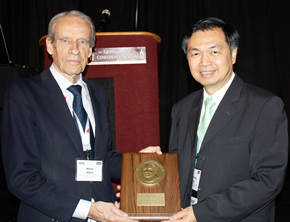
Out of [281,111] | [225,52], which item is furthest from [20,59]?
[281,111]

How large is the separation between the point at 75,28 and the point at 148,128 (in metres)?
1.06

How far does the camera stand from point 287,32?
4.61m

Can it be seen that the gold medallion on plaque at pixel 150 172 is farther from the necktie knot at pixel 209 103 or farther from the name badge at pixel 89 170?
the necktie knot at pixel 209 103

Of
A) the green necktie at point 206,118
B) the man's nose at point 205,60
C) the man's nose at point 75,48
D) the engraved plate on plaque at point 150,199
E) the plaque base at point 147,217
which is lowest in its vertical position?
the plaque base at point 147,217

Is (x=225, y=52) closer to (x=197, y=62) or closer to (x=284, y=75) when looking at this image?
(x=197, y=62)

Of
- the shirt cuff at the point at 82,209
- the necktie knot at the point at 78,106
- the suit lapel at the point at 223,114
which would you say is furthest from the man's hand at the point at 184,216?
the necktie knot at the point at 78,106

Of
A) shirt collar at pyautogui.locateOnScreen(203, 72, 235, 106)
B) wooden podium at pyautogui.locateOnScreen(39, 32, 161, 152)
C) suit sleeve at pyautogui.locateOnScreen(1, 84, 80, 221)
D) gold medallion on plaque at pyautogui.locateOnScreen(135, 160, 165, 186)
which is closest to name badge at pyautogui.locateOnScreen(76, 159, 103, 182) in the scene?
suit sleeve at pyautogui.locateOnScreen(1, 84, 80, 221)

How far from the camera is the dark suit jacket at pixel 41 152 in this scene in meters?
1.58

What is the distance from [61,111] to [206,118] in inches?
37.5

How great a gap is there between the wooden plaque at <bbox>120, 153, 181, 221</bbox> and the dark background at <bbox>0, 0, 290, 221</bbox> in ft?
9.33

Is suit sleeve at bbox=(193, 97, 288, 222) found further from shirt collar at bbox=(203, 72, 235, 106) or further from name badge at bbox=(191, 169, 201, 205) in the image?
shirt collar at bbox=(203, 72, 235, 106)

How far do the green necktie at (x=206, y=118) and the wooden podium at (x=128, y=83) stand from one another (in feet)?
2.24

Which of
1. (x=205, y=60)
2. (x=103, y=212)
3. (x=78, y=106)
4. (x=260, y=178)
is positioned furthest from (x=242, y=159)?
(x=78, y=106)

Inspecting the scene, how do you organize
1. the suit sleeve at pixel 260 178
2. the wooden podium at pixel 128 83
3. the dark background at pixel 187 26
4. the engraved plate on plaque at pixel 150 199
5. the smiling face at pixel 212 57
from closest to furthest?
1. the suit sleeve at pixel 260 178
2. the engraved plate on plaque at pixel 150 199
3. the smiling face at pixel 212 57
4. the wooden podium at pixel 128 83
5. the dark background at pixel 187 26
